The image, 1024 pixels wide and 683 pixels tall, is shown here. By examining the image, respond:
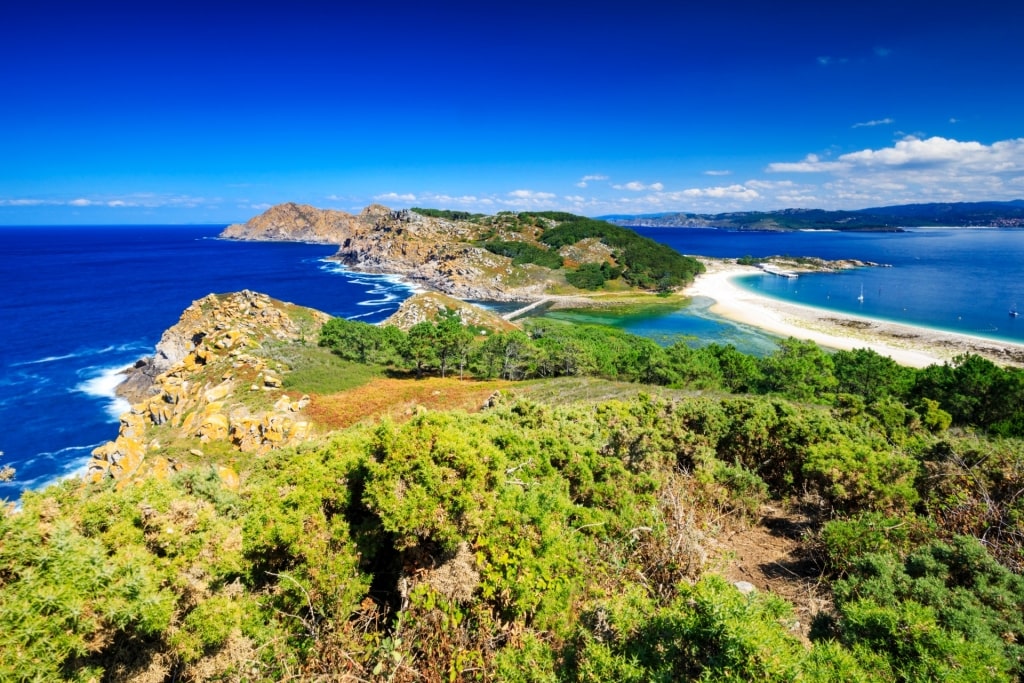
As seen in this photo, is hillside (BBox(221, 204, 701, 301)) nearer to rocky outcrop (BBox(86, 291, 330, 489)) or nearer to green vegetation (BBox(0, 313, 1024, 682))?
rocky outcrop (BBox(86, 291, 330, 489))

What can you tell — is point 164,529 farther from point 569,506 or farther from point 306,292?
point 306,292

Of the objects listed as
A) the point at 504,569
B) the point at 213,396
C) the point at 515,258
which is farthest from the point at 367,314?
the point at 504,569

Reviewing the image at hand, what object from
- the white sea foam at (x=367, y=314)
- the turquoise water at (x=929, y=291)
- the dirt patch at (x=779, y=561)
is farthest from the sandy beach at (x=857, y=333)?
the white sea foam at (x=367, y=314)

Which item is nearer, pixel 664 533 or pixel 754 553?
pixel 664 533

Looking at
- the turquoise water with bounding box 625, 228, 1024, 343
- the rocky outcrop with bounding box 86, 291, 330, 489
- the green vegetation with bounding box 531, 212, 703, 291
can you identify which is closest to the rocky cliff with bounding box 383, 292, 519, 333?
the rocky outcrop with bounding box 86, 291, 330, 489

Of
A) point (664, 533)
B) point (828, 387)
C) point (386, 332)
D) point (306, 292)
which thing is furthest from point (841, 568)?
point (306, 292)

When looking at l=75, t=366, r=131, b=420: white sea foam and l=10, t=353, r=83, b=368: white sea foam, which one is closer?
l=75, t=366, r=131, b=420: white sea foam
